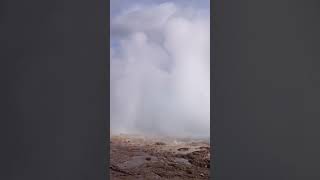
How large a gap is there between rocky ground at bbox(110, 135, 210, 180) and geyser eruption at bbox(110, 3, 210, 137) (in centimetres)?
9

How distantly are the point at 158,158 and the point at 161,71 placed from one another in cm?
76

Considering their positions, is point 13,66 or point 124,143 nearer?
point 13,66

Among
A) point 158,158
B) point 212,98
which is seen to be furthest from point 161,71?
point 212,98

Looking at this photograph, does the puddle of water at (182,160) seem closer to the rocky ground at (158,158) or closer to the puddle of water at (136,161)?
the rocky ground at (158,158)

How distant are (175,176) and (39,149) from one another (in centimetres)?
153

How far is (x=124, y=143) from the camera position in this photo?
3072mm

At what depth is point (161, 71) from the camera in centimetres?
312

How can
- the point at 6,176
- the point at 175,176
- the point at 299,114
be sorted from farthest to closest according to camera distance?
the point at 175,176 < the point at 299,114 < the point at 6,176

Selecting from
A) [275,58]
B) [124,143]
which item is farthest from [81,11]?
[124,143]

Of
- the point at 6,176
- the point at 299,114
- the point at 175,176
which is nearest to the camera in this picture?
the point at 6,176

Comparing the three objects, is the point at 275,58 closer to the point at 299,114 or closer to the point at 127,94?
the point at 299,114

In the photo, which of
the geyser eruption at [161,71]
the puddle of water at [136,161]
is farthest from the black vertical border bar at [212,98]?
the puddle of water at [136,161]

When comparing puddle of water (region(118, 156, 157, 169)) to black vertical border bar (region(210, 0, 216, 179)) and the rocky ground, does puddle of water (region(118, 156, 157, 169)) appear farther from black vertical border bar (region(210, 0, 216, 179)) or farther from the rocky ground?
black vertical border bar (region(210, 0, 216, 179))

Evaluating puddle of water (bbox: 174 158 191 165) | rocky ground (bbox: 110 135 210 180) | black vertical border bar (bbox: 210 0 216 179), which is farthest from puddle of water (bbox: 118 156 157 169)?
black vertical border bar (bbox: 210 0 216 179)
